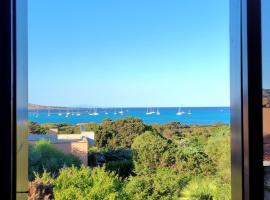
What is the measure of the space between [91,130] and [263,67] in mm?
3022

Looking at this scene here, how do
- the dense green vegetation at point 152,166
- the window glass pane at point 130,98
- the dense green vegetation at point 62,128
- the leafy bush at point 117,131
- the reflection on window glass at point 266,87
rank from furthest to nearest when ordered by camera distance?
the leafy bush at point 117,131, the dense green vegetation at point 62,128, the window glass pane at point 130,98, the dense green vegetation at point 152,166, the reflection on window glass at point 266,87

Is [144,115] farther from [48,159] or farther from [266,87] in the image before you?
[266,87]

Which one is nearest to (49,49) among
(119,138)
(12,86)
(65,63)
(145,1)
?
(65,63)

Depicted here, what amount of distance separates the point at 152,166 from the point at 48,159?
0.99 meters

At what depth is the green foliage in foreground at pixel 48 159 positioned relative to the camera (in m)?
2.94

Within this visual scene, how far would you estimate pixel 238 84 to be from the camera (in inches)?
24.8

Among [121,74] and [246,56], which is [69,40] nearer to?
[121,74]

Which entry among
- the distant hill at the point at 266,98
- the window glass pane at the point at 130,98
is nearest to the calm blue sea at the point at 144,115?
the window glass pane at the point at 130,98

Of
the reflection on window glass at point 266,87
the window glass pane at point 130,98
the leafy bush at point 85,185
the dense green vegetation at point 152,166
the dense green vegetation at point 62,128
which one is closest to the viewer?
the reflection on window glass at point 266,87

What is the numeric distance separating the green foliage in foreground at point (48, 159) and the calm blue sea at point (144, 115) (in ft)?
0.82

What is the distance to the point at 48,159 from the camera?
10.1 ft

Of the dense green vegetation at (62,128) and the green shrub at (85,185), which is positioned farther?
the dense green vegetation at (62,128)

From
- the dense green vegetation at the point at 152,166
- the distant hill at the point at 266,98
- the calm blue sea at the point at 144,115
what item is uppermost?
the distant hill at the point at 266,98

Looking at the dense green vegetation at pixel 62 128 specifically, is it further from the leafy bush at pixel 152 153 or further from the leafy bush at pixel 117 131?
the leafy bush at pixel 152 153
